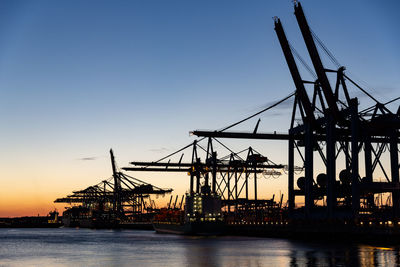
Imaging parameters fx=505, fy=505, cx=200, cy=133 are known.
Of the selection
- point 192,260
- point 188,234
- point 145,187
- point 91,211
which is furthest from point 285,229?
point 91,211

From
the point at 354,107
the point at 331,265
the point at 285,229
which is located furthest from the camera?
the point at 285,229

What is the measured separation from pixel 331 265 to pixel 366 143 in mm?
31855

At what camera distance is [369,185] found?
171ft

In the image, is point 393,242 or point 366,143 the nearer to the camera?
point 393,242

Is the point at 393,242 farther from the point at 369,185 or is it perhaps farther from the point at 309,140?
the point at 309,140

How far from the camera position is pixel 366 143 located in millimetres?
59094

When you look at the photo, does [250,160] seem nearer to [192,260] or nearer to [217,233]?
[217,233]

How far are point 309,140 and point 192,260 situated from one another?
28.3 metres

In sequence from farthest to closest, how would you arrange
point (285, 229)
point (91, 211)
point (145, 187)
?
point (91, 211) → point (145, 187) → point (285, 229)

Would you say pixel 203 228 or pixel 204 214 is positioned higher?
pixel 204 214

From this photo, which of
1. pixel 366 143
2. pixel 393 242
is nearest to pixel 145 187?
pixel 366 143

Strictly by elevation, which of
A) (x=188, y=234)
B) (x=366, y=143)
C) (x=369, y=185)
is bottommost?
(x=188, y=234)

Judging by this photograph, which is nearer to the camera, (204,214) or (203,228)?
(204,214)

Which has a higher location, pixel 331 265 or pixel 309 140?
pixel 309 140
